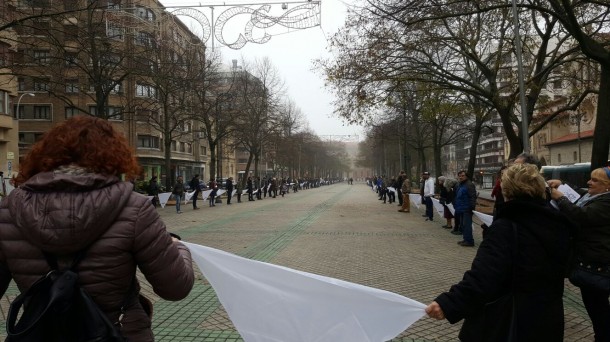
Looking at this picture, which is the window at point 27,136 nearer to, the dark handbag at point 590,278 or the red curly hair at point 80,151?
the red curly hair at point 80,151

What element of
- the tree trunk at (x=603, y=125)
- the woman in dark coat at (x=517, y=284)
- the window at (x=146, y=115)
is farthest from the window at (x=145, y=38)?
the woman in dark coat at (x=517, y=284)

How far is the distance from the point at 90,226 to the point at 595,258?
3.70m

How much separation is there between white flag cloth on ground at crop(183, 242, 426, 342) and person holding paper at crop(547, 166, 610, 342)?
1.82m

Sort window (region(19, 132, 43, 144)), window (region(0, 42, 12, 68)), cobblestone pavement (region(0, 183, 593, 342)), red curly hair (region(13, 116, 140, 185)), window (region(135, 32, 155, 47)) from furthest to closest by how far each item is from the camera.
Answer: window (region(19, 132, 43, 144)), window (region(135, 32, 155, 47)), window (region(0, 42, 12, 68)), cobblestone pavement (region(0, 183, 593, 342)), red curly hair (region(13, 116, 140, 185))

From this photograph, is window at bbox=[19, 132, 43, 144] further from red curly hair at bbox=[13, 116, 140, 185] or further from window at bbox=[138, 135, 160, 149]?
red curly hair at bbox=[13, 116, 140, 185]

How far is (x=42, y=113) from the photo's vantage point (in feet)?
175

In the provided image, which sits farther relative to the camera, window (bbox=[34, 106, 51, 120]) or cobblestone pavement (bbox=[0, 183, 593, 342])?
window (bbox=[34, 106, 51, 120])

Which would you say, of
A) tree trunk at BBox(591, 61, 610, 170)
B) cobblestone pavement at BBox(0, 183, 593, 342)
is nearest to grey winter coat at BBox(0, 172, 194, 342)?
cobblestone pavement at BBox(0, 183, 593, 342)

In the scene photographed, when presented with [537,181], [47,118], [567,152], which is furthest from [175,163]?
[537,181]

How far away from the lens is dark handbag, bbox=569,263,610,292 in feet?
12.0

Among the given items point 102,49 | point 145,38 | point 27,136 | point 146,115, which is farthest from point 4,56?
point 27,136

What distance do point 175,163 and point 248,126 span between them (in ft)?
85.0

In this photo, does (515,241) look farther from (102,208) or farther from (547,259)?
(102,208)

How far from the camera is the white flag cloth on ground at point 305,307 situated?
109 inches
